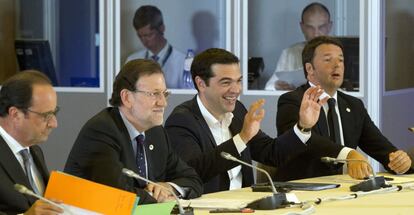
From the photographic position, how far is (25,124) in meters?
3.71

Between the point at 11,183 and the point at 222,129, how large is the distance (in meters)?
1.72

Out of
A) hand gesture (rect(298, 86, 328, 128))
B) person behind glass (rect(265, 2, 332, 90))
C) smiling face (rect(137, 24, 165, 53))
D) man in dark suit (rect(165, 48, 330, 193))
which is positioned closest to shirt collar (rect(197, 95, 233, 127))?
man in dark suit (rect(165, 48, 330, 193))

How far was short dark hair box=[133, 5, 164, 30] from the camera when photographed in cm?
779

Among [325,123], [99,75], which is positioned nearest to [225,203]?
[325,123]

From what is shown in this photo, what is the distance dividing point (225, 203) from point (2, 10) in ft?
15.5

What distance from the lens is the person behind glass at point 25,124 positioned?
3.63m

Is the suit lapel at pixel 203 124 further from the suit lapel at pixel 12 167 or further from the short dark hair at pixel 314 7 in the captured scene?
the short dark hair at pixel 314 7

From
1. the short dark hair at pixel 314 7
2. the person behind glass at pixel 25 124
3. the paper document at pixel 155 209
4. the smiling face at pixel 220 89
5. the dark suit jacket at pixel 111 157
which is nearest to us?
the paper document at pixel 155 209

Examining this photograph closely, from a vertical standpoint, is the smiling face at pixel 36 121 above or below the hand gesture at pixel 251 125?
above

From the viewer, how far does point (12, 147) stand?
3682 mm

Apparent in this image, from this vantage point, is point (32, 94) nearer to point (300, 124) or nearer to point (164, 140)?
point (164, 140)

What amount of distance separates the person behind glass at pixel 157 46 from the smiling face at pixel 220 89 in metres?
2.58

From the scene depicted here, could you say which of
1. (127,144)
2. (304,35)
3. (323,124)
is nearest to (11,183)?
(127,144)

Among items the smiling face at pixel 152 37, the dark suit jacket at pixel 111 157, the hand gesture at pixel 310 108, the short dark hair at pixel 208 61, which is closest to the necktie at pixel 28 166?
the dark suit jacket at pixel 111 157
